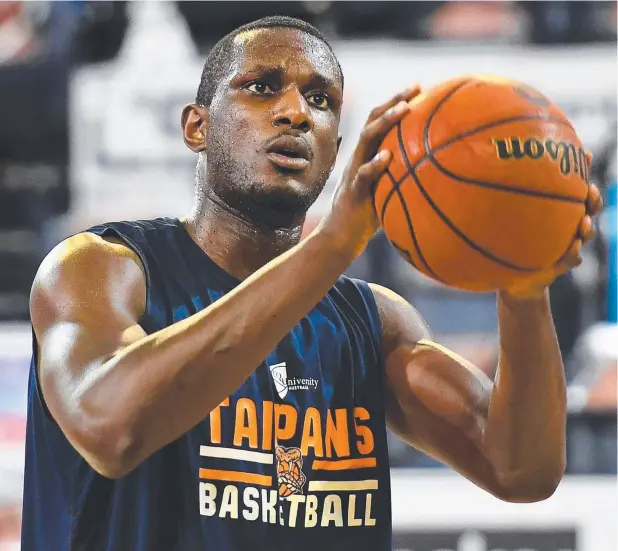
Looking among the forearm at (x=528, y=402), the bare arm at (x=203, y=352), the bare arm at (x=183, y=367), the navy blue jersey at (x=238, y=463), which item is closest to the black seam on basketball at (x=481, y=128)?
the bare arm at (x=203, y=352)

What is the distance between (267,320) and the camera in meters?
1.97

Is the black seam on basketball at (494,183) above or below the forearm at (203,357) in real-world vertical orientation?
above

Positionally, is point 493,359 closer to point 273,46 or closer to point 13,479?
point 13,479

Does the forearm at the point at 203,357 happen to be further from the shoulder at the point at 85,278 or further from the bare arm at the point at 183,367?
the shoulder at the point at 85,278

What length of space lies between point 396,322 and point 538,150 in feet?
3.16

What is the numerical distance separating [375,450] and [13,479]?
Result: 3670 millimetres

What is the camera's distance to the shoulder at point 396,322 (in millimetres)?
2879

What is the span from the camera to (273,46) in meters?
2.66

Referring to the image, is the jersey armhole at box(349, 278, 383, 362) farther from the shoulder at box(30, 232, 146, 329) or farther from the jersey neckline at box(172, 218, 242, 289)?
the shoulder at box(30, 232, 146, 329)

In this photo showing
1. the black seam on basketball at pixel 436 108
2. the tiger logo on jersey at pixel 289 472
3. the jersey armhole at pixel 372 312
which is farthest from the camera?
the jersey armhole at pixel 372 312

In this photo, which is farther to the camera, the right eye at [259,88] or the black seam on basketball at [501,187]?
the right eye at [259,88]

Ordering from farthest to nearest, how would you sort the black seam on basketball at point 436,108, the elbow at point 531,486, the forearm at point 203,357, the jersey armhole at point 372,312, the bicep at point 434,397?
the jersey armhole at point 372,312 → the bicep at point 434,397 → the elbow at point 531,486 → the black seam on basketball at point 436,108 → the forearm at point 203,357

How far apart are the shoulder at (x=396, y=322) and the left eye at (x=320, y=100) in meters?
0.57

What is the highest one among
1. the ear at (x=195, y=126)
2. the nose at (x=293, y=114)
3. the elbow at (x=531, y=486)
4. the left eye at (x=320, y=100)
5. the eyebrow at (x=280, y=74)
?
the ear at (x=195, y=126)
